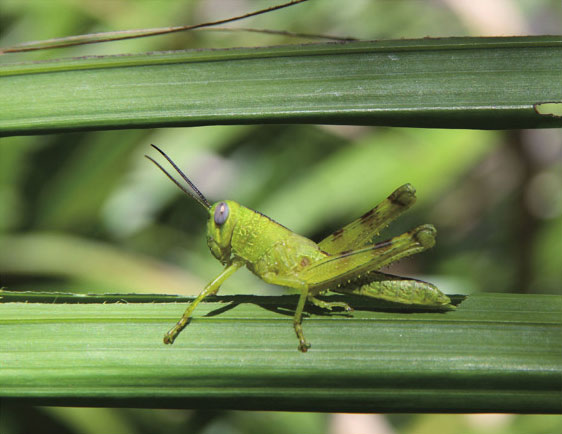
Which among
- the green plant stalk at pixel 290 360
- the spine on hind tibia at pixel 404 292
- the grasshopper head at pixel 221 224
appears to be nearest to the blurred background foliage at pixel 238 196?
the grasshopper head at pixel 221 224

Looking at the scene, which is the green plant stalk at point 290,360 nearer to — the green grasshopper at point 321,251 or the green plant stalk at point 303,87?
the green grasshopper at point 321,251

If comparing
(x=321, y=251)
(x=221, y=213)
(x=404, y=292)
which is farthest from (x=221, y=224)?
(x=404, y=292)

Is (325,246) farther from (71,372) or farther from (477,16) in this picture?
(477,16)

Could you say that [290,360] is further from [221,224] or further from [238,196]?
[238,196]

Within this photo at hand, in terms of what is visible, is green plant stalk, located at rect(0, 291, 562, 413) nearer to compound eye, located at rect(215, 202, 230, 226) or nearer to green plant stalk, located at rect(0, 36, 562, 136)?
green plant stalk, located at rect(0, 36, 562, 136)

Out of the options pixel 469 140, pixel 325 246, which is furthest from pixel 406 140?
pixel 325 246
